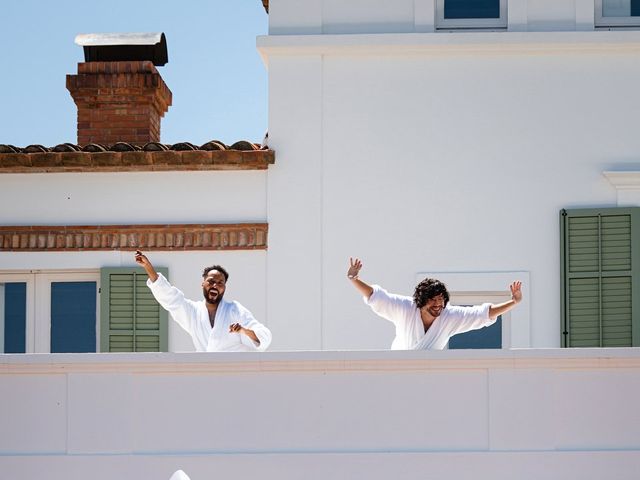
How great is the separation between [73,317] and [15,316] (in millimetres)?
557

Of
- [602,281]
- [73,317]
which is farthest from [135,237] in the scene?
[602,281]

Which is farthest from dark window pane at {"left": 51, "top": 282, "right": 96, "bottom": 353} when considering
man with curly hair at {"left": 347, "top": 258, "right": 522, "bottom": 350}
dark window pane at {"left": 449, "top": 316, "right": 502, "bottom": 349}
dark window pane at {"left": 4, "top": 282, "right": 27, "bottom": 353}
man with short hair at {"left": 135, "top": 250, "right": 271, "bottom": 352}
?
man with curly hair at {"left": 347, "top": 258, "right": 522, "bottom": 350}

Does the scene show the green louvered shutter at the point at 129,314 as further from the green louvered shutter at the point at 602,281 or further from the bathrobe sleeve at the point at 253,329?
the green louvered shutter at the point at 602,281

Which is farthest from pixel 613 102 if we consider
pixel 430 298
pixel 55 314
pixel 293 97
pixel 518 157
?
pixel 55 314

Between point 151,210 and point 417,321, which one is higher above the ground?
point 151,210

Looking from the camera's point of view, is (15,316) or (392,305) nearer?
(392,305)

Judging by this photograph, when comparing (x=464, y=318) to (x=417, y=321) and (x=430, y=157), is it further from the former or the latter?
(x=430, y=157)

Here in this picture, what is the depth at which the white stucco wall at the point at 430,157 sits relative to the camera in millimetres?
12242

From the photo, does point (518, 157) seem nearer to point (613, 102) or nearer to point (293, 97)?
point (613, 102)

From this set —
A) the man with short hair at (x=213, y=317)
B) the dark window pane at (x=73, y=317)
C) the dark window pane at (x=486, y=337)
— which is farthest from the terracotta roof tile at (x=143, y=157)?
the dark window pane at (x=486, y=337)

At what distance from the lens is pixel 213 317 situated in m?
9.87

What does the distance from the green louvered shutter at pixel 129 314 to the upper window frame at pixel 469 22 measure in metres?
3.56

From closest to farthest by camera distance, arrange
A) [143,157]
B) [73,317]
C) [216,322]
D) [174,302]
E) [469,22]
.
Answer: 1. [216,322]
2. [174,302]
3. [143,157]
4. [73,317]
5. [469,22]

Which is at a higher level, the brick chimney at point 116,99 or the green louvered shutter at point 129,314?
the brick chimney at point 116,99
